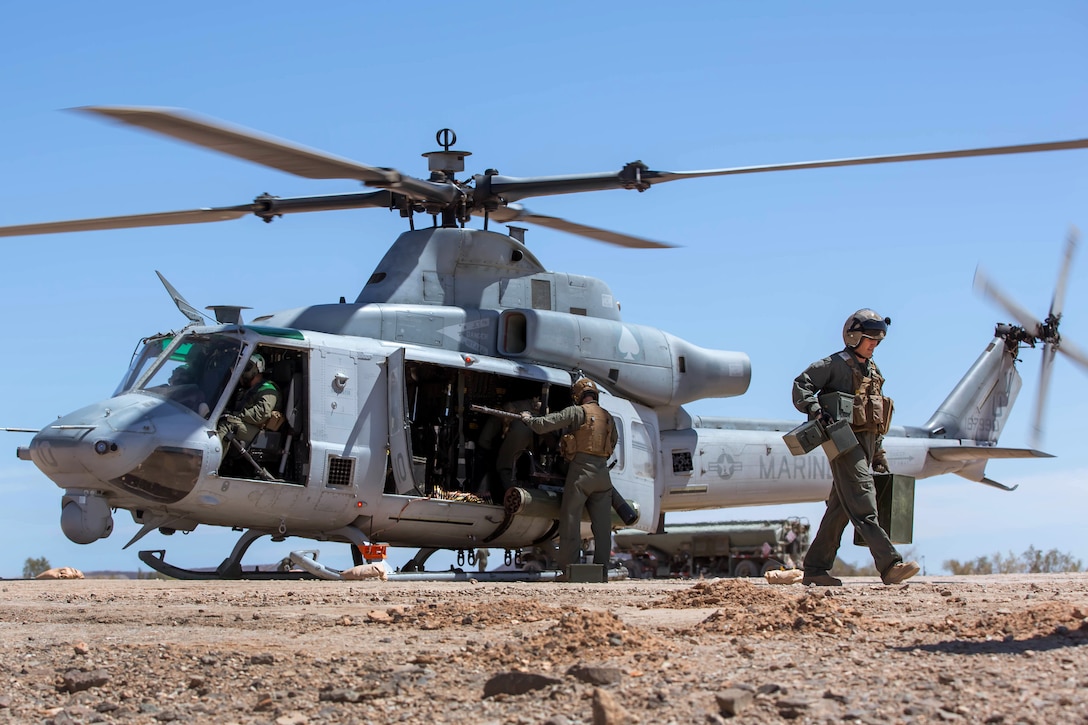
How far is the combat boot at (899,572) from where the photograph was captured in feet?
27.1

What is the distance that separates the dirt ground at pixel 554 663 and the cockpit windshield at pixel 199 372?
313cm

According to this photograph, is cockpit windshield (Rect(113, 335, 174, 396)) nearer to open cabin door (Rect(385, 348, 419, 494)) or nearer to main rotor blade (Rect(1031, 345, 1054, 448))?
open cabin door (Rect(385, 348, 419, 494))

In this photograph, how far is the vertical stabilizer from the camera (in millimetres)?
16094

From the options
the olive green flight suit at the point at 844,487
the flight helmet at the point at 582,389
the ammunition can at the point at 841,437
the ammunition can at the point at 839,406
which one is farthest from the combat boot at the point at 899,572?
the flight helmet at the point at 582,389

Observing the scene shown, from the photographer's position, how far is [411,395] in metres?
11.5

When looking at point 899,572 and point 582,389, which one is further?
point 582,389

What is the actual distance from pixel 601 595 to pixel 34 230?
6170 mm

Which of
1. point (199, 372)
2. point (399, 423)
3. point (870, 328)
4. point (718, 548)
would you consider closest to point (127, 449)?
point (199, 372)

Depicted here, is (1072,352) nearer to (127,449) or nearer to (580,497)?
(580,497)

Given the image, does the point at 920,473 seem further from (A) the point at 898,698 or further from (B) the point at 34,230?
(A) the point at 898,698

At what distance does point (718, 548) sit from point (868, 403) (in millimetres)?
16288

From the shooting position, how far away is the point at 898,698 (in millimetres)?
3609

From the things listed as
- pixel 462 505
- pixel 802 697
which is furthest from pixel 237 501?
pixel 802 697

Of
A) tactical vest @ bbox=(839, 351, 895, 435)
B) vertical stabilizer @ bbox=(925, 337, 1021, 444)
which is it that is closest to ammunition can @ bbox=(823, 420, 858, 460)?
tactical vest @ bbox=(839, 351, 895, 435)
